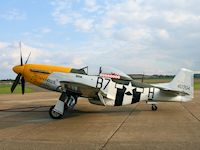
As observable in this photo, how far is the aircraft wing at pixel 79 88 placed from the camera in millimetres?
10527

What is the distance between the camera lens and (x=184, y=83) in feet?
42.3

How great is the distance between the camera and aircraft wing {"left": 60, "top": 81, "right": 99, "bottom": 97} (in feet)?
34.5

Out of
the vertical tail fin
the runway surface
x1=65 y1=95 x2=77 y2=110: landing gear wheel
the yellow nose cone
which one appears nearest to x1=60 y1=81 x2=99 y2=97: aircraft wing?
x1=65 y1=95 x2=77 y2=110: landing gear wheel

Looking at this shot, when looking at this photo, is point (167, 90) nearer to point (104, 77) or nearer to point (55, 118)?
point (104, 77)

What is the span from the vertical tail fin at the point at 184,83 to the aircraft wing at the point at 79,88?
3790 millimetres

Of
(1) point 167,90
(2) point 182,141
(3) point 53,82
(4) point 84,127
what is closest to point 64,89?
(3) point 53,82

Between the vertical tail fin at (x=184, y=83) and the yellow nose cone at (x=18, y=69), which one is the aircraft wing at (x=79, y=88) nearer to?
the yellow nose cone at (x=18, y=69)

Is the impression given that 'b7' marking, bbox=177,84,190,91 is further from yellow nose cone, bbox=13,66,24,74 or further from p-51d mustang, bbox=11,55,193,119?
yellow nose cone, bbox=13,66,24,74

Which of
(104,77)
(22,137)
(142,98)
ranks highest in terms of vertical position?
(104,77)

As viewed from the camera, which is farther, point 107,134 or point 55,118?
point 55,118

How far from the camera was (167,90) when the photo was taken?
12555mm

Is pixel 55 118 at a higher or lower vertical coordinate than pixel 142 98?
lower

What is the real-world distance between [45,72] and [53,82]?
0.54m

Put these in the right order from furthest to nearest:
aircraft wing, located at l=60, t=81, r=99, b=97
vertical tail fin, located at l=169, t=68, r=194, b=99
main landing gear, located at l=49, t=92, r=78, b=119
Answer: vertical tail fin, located at l=169, t=68, r=194, b=99 → main landing gear, located at l=49, t=92, r=78, b=119 → aircraft wing, located at l=60, t=81, r=99, b=97
